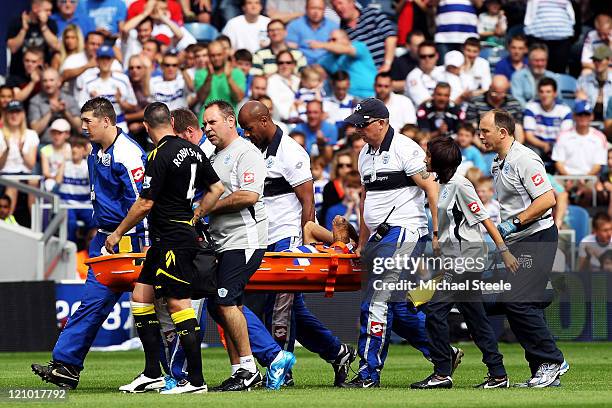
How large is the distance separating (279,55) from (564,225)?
17.3 feet

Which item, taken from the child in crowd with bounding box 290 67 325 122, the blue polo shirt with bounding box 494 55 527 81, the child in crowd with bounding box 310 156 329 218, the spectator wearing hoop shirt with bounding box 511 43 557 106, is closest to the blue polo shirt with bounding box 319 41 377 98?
the child in crowd with bounding box 290 67 325 122

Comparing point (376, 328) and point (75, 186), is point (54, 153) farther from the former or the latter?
point (376, 328)

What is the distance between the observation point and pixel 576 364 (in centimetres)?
1516

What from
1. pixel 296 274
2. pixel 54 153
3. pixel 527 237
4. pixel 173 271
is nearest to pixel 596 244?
pixel 527 237

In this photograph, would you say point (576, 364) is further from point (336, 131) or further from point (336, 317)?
point (336, 131)

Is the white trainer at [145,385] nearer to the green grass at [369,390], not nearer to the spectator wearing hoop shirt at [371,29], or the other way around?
the green grass at [369,390]

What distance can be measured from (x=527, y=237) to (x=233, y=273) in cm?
262

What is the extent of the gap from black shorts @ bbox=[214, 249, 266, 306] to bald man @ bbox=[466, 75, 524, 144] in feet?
35.5

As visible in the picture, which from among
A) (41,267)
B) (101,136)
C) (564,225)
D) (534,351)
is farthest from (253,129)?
(564,225)

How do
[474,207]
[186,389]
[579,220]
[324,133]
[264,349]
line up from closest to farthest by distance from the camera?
1. [186,389]
2. [474,207]
3. [264,349]
4. [579,220]
5. [324,133]

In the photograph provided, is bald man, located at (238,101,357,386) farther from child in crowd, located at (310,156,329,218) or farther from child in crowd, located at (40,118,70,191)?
child in crowd, located at (40,118,70,191)

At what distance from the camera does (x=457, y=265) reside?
39.1 ft

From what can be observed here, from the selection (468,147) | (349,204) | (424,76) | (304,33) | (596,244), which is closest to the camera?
(596,244)

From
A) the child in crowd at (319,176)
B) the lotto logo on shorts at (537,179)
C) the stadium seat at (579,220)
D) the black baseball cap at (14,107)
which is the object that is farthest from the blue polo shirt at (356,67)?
the lotto logo on shorts at (537,179)
